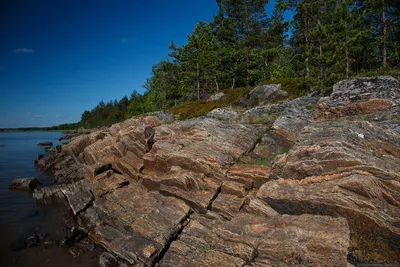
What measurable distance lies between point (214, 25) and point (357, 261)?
234 feet

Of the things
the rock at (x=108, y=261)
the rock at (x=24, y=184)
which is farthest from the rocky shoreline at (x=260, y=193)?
the rock at (x=24, y=184)

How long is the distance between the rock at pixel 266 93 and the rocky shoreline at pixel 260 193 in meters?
14.8

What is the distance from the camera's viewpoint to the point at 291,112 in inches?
865

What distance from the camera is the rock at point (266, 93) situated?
3462 cm

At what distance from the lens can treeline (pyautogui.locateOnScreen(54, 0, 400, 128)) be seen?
96.7 feet

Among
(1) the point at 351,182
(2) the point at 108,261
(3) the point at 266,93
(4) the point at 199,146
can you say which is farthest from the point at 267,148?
(3) the point at 266,93

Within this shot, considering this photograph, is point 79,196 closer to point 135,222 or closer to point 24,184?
point 135,222

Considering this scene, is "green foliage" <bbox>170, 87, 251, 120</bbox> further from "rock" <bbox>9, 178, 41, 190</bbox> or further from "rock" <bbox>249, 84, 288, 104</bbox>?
"rock" <bbox>9, 178, 41, 190</bbox>

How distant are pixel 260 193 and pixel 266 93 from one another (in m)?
27.9

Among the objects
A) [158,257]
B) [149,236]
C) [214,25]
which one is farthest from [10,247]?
[214,25]

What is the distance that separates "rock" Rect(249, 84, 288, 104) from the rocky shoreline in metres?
14.8

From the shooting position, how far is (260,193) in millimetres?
11367

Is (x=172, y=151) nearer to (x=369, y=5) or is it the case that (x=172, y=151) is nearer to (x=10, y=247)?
(x=10, y=247)

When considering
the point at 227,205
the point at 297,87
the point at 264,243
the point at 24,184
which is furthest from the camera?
the point at 297,87
